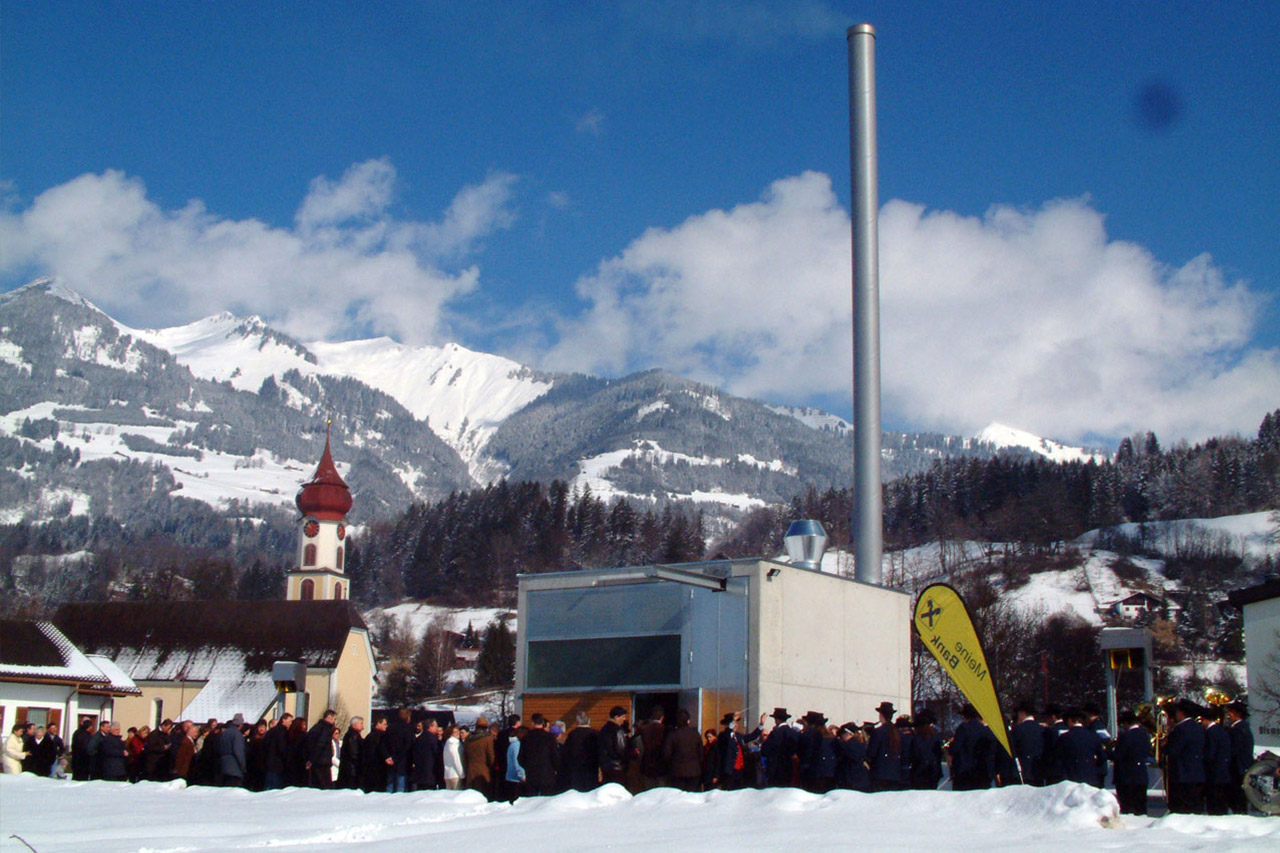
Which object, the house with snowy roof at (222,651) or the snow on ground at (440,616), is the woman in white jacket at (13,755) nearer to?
the house with snowy roof at (222,651)

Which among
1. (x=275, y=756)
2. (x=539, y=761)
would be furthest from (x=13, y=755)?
(x=539, y=761)

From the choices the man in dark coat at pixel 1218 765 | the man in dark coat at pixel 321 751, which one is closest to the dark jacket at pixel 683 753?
the man in dark coat at pixel 321 751

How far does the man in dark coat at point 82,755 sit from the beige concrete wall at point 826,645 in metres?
9.73

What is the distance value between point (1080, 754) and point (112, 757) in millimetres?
13234

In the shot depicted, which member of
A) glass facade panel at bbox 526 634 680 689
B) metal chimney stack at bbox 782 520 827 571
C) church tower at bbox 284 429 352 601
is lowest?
glass facade panel at bbox 526 634 680 689

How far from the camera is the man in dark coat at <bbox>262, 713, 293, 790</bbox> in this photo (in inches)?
688

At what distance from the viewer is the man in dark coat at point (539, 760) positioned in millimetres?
15070

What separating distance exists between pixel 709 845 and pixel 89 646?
75.0m

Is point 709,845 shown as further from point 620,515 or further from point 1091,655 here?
Result: point 620,515

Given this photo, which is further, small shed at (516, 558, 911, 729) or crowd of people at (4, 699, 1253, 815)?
small shed at (516, 558, 911, 729)

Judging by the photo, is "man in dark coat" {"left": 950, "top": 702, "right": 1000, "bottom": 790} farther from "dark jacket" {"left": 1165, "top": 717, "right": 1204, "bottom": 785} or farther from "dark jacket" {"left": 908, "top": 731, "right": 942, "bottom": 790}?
"dark jacket" {"left": 1165, "top": 717, "right": 1204, "bottom": 785}

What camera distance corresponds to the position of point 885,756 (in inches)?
561

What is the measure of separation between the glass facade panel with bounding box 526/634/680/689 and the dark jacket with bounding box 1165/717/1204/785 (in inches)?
371

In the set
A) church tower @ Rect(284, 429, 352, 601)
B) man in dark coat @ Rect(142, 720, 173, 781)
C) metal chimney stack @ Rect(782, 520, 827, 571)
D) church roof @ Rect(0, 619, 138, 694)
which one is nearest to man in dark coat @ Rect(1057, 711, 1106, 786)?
metal chimney stack @ Rect(782, 520, 827, 571)
